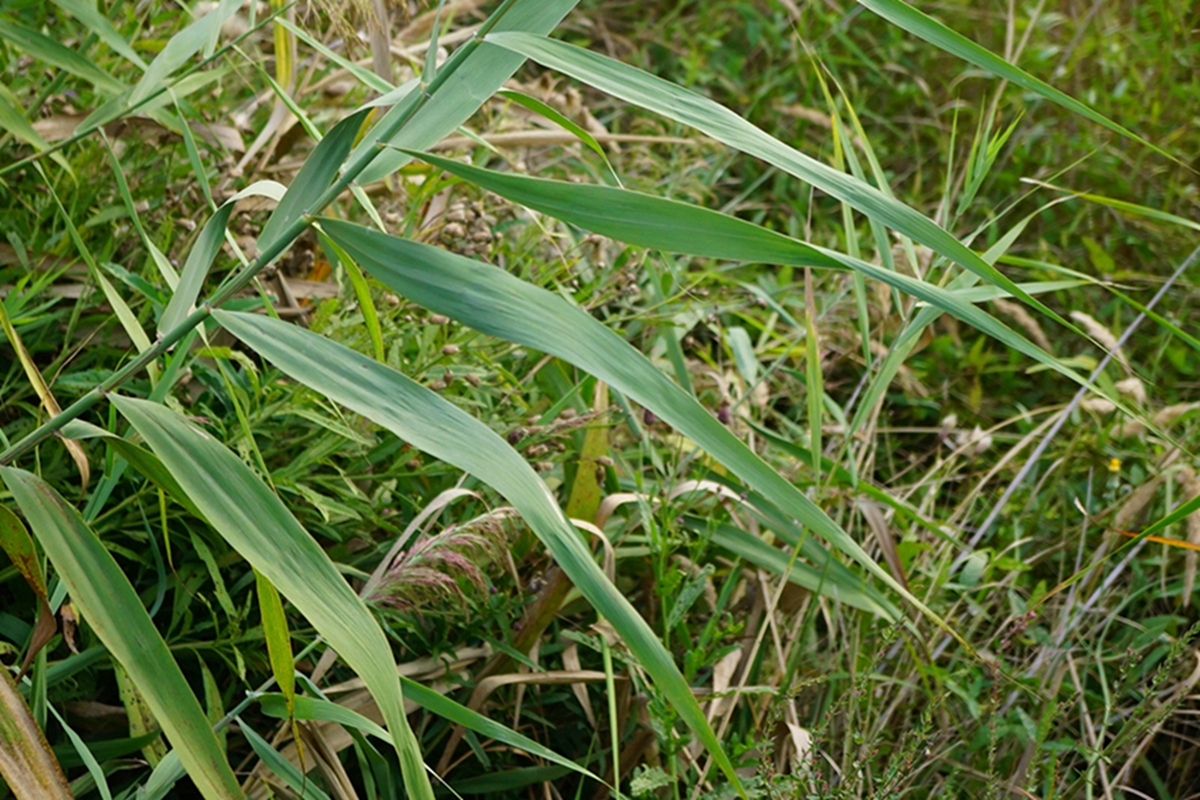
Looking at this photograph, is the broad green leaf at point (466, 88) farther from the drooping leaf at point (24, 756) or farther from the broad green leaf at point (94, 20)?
the broad green leaf at point (94, 20)

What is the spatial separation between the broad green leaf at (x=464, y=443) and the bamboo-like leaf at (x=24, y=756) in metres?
0.26

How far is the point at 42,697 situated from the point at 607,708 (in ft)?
1.89

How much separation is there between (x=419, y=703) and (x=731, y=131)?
528 mm

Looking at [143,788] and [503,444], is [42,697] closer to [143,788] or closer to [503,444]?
[143,788]

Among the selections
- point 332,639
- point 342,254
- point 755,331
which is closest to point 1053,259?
point 755,331

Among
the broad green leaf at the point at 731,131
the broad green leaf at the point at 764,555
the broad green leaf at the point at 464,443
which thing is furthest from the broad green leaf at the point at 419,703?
the broad green leaf at the point at 731,131

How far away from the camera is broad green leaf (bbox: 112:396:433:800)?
1.88 ft

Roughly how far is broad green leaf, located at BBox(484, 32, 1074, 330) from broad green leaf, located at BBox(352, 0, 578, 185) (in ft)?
0.18

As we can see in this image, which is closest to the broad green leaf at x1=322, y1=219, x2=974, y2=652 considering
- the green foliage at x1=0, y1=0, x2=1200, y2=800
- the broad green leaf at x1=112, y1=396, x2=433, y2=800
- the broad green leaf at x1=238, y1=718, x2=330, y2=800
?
the green foliage at x1=0, y1=0, x2=1200, y2=800

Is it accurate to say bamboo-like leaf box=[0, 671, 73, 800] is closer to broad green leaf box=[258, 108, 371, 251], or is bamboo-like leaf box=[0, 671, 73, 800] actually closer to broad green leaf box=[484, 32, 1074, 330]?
broad green leaf box=[258, 108, 371, 251]

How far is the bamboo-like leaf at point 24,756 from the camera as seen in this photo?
610 mm

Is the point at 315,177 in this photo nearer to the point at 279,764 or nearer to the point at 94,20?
the point at 279,764

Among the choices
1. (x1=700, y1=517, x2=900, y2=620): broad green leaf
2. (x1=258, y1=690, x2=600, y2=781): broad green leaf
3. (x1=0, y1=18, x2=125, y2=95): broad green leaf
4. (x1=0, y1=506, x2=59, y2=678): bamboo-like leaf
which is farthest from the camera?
(x1=700, y1=517, x2=900, y2=620): broad green leaf

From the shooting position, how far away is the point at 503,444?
60cm
